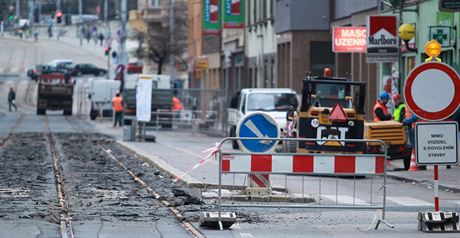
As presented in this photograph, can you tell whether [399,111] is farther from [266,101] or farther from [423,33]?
[266,101]

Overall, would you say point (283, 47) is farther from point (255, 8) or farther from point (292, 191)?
point (292, 191)

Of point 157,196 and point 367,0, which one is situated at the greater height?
point 367,0

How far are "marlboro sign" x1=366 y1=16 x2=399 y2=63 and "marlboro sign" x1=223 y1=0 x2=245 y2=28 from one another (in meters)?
30.4

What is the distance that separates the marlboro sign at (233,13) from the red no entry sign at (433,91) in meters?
49.3

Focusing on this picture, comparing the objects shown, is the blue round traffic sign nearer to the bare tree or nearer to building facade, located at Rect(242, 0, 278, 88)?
building facade, located at Rect(242, 0, 278, 88)

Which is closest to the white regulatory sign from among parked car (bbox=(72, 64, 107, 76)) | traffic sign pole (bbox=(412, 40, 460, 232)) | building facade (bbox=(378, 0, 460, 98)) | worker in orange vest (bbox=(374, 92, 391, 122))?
traffic sign pole (bbox=(412, 40, 460, 232))

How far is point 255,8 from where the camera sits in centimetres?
6925

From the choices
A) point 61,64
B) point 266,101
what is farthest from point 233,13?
point 61,64

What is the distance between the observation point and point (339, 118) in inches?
1131

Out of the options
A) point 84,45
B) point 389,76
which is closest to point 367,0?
point 389,76

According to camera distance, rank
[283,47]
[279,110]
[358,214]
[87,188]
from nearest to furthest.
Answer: [358,214] < [87,188] < [279,110] < [283,47]

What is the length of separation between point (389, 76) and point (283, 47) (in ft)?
57.5

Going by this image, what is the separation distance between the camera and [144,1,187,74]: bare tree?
296ft

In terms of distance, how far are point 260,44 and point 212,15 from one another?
3318 mm
